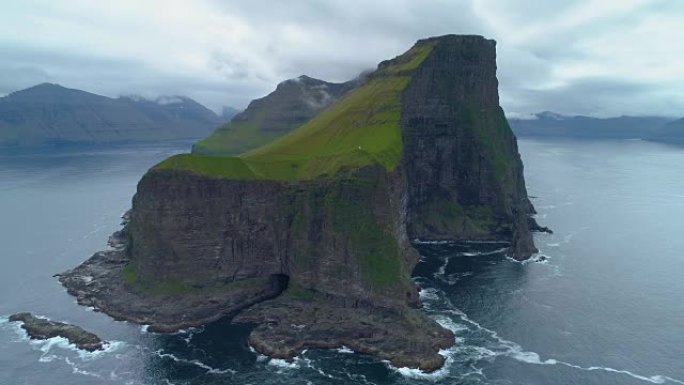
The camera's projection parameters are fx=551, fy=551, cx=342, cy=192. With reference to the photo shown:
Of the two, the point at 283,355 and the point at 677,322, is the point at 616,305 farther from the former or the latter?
the point at 283,355

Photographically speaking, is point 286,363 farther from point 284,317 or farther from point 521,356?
point 521,356

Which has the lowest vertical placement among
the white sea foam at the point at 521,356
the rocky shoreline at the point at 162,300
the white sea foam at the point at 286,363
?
the white sea foam at the point at 286,363

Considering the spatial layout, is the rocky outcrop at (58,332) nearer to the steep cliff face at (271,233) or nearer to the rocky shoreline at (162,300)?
the rocky shoreline at (162,300)

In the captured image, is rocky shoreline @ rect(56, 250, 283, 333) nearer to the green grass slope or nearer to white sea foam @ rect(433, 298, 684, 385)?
the green grass slope

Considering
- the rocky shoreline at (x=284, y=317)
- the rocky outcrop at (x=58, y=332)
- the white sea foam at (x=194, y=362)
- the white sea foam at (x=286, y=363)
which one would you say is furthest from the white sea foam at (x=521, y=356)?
the rocky outcrop at (x=58, y=332)

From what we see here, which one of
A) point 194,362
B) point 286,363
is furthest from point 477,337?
point 194,362

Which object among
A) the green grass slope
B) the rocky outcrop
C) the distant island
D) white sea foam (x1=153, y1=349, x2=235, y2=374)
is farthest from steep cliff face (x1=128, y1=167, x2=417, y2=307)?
white sea foam (x1=153, y1=349, x2=235, y2=374)
